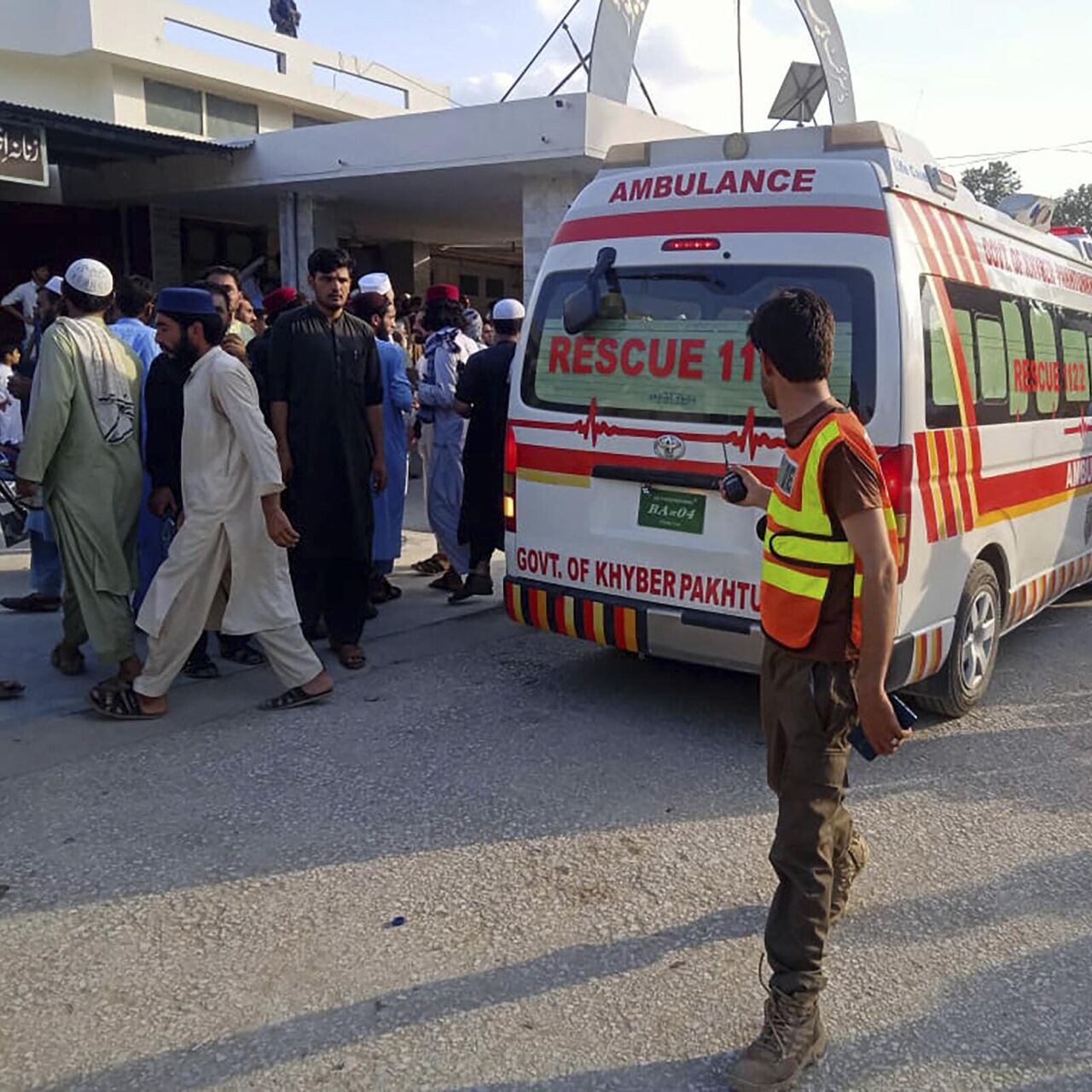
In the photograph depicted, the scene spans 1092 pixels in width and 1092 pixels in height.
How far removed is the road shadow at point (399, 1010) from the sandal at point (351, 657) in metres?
2.80

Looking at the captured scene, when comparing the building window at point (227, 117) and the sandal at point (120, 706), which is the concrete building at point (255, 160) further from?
the sandal at point (120, 706)

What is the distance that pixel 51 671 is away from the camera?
5.48 metres

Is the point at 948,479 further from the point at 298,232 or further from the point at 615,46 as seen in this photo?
the point at 298,232

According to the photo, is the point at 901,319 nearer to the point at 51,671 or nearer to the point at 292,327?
the point at 292,327

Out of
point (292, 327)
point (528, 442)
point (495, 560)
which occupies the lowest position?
point (495, 560)

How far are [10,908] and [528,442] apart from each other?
2703mm

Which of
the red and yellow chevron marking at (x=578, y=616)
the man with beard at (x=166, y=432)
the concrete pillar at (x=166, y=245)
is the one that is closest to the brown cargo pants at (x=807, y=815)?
the red and yellow chevron marking at (x=578, y=616)

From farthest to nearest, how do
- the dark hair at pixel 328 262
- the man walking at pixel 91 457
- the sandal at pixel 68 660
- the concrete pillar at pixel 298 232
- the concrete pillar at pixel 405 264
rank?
the concrete pillar at pixel 405 264
the concrete pillar at pixel 298 232
the sandal at pixel 68 660
the dark hair at pixel 328 262
the man walking at pixel 91 457

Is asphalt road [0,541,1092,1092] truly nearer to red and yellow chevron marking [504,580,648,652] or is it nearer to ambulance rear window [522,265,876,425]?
red and yellow chevron marking [504,580,648,652]

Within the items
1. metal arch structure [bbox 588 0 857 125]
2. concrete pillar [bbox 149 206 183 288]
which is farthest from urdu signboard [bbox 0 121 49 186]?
metal arch structure [bbox 588 0 857 125]

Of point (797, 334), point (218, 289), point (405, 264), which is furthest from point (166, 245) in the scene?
point (797, 334)

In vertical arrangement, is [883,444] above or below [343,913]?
above

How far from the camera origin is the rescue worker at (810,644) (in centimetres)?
246

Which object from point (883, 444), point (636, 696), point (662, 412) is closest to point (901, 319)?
point (883, 444)
